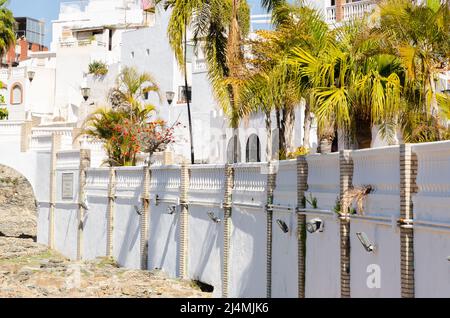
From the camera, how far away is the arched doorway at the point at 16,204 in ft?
146

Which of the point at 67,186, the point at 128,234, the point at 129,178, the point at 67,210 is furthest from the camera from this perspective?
the point at 67,186

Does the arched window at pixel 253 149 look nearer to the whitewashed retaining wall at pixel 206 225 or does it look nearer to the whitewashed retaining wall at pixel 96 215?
the whitewashed retaining wall at pixel 96 215

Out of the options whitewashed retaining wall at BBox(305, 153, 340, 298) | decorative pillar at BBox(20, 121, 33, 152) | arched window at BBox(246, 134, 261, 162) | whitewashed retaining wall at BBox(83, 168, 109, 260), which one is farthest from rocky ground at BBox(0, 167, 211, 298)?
arched window at BBox(246, 134, 261, 162)

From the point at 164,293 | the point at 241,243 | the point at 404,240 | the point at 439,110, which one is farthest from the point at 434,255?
the point at 164,293

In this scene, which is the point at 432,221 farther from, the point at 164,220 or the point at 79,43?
the point at 79,43

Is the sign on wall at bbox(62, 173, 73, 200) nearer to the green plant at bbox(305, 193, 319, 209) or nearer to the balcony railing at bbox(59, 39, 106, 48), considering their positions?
the green plant at bbox(305, 193, 319, 209)

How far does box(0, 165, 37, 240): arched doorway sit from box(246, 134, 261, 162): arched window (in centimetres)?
1392

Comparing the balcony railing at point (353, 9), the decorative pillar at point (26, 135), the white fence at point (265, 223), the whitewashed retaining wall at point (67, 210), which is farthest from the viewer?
the decorative pillar at point (26, 135)

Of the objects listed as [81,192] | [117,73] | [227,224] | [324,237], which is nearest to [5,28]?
[117,73]

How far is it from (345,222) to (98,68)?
41765 millimetres

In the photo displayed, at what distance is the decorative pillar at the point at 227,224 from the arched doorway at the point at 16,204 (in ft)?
75.3

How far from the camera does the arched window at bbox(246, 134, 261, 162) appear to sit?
35531 mm

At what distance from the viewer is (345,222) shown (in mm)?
16516

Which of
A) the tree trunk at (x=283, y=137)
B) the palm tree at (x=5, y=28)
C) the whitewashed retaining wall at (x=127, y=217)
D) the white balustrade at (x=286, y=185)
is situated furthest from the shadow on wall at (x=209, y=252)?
the palm tree at (x=5, y=28)
